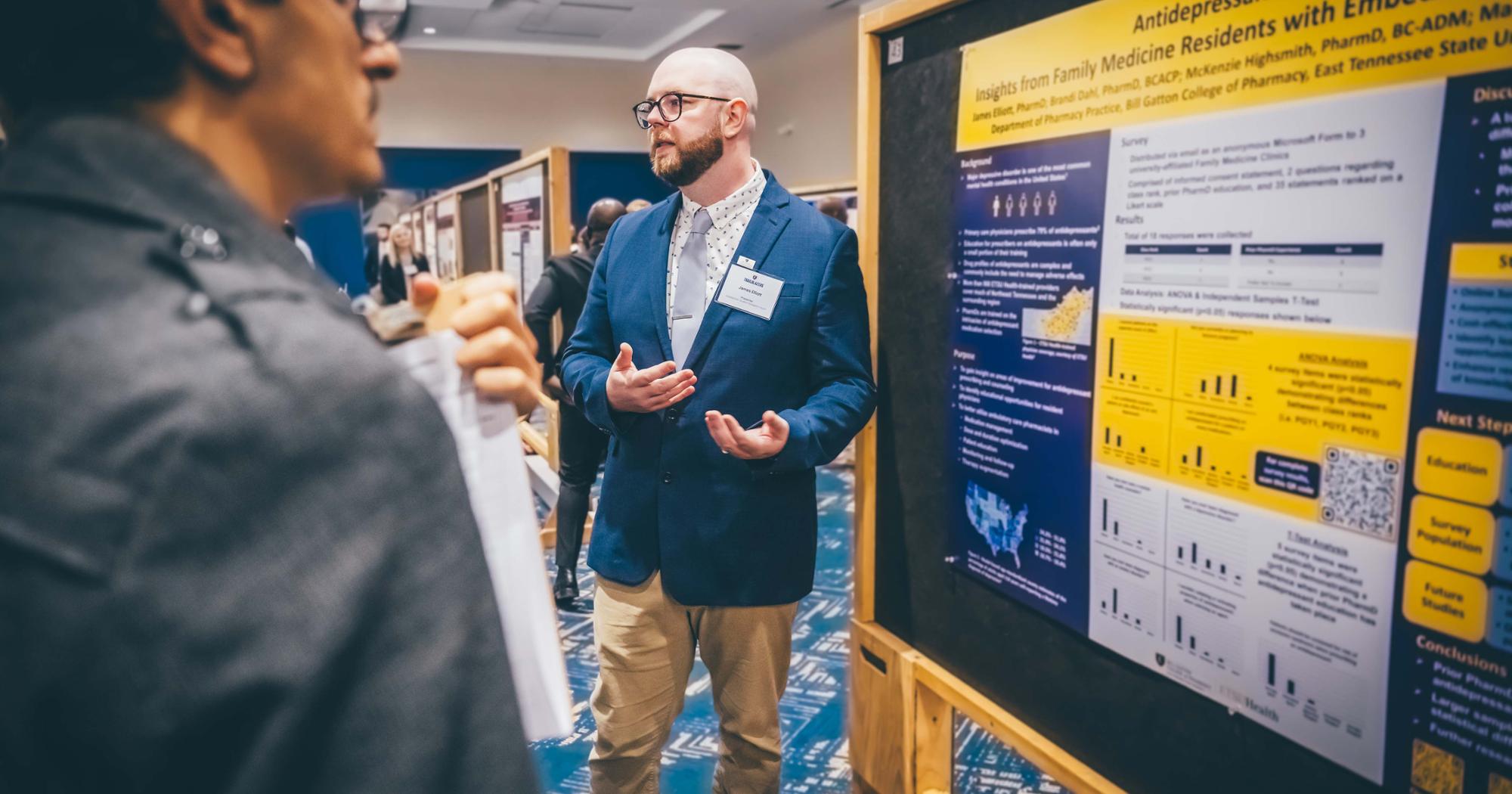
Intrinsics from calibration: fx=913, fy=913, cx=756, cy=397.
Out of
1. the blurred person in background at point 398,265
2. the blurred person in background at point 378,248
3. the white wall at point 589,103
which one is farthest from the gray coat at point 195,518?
the white wall at point 589,103

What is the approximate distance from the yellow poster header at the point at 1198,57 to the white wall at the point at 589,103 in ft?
26.4

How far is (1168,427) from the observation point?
121cm

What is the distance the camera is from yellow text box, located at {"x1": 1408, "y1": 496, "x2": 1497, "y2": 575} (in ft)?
2.94

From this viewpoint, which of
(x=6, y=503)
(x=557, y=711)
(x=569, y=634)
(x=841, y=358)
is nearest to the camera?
(x=6, y=503)

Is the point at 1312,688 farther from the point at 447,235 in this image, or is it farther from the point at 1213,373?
the point at 447,235

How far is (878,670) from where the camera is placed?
1.90 m

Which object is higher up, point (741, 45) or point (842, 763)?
point (741, 45)

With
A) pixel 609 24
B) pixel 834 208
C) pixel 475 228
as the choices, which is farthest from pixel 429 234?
pixel 834 208

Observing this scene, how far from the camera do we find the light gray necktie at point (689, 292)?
1828mm

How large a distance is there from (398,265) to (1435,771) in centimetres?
800

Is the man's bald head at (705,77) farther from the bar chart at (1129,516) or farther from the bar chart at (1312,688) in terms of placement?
the bar chart at (1312,688)

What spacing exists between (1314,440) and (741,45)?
1009 centimetres

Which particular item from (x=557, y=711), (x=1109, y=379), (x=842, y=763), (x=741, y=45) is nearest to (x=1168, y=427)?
(x=1109, y=379)

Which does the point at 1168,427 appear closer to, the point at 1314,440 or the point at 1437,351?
the point at 1314,440
